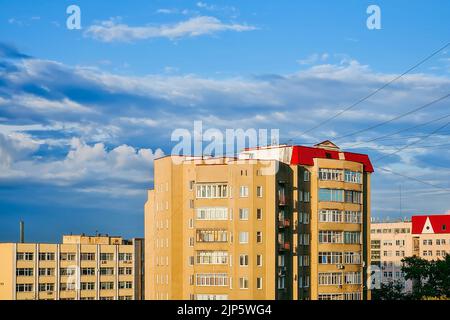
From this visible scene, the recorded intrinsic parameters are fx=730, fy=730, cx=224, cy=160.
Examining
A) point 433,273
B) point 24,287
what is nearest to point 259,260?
point 433,273

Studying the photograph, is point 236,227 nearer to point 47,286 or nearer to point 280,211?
point 280,211

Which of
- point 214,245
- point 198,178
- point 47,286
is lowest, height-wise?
point 47,286

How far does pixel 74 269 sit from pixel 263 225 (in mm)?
68592

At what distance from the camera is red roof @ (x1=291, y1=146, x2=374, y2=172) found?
9400 cm

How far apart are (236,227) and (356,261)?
64.5 feet

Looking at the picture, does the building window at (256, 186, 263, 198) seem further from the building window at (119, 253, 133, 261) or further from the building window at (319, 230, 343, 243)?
the building window at (119, 253, 133, 261)

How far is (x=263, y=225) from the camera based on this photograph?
87.8m

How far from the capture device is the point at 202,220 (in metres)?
88.3

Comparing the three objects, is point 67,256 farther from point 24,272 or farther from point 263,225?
point 263,225

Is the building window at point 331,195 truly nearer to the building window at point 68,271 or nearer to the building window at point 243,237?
the building window at point 243,237

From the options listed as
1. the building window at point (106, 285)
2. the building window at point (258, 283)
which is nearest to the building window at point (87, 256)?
the building window at point (106, 285)

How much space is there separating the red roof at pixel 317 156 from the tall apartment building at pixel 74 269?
63963 mm

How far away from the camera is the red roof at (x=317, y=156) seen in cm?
9400
